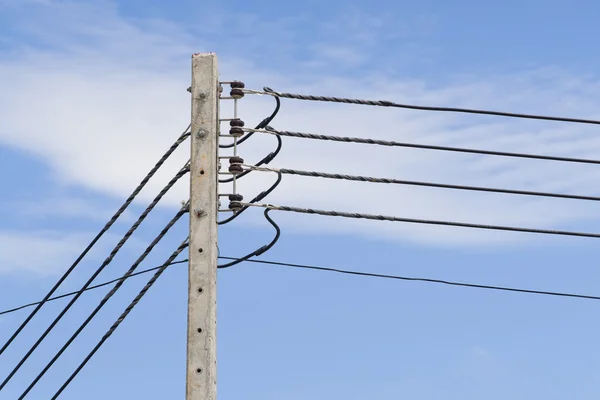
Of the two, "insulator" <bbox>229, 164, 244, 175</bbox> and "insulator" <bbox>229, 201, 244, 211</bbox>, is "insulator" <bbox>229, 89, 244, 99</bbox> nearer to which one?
"insulator" <bbox>229, 164, 244, 175</bbox>

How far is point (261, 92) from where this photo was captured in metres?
13.4

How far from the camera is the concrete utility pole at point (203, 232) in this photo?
38.2ft

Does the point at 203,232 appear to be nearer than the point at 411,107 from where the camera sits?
Yes

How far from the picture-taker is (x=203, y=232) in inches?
472

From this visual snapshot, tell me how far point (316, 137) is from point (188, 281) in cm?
250

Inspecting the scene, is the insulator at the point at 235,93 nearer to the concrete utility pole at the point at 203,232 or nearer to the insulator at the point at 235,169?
the concrete utility pole at the point at 203,232

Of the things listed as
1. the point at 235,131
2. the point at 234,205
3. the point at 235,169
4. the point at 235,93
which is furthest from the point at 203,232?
the point at 235,93

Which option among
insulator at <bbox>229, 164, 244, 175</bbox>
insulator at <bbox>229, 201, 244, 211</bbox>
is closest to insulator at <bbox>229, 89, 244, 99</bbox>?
insulator at <bbox>229, 164, 244, 175</bbox>

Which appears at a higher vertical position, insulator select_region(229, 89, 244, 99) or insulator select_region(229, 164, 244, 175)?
insulator select_region(229, 89, 244, 99)

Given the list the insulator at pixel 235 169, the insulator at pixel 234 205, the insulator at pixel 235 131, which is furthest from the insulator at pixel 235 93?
the insulator at pixel 234 205

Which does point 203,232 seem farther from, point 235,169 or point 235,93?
point 235,93

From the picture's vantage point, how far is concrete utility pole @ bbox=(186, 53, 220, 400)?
11641mm

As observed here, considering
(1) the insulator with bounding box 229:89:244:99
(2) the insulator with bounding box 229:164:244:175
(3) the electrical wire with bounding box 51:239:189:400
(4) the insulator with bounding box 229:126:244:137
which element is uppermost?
(1) the insulator with bounding box 229:89:244:99

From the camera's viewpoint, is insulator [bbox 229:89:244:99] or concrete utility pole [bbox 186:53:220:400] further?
Answer: insulator [bbox 229:89:244:99]
